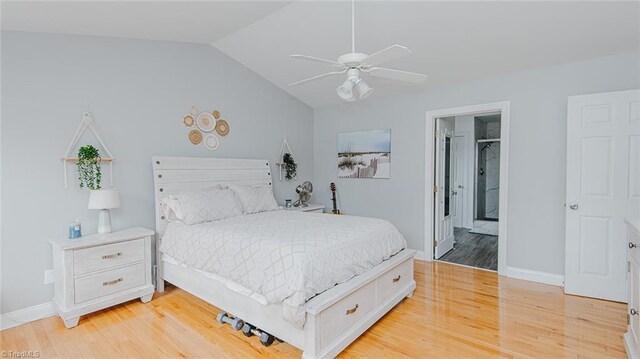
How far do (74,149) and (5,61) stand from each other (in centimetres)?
82

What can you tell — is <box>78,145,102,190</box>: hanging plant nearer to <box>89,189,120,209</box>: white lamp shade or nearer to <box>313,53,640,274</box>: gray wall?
<box>89,189,120,209</box>: white lamp shade

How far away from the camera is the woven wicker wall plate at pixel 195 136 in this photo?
151 inches

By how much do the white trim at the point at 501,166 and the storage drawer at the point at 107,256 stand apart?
Result: 3.41 metres

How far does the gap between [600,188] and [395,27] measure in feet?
8.13

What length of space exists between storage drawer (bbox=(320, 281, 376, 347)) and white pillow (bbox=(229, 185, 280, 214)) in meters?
1.80

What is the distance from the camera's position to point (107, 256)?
282 centimetres

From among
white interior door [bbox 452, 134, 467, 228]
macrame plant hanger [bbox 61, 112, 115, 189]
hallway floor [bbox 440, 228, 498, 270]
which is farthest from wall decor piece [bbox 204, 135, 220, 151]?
white interior door [bbox 452, 134, 467, 228]

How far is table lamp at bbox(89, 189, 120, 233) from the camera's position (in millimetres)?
2871

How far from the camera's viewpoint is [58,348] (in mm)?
2324

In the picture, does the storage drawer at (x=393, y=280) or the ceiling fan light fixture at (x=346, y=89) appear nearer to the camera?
the ceiling fan light fixture at (x=346, y=89)

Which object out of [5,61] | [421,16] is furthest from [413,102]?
[5,61]

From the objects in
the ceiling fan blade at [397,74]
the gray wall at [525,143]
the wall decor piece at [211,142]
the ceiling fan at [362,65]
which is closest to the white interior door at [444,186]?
the gray wall at [525,143]

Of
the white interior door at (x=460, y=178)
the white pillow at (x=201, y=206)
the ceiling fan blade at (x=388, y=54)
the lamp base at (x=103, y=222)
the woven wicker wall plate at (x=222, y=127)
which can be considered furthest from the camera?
the white interior door at (x=460, y=178)

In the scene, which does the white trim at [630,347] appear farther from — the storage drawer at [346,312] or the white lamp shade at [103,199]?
the white lamp shade at [103,199]
